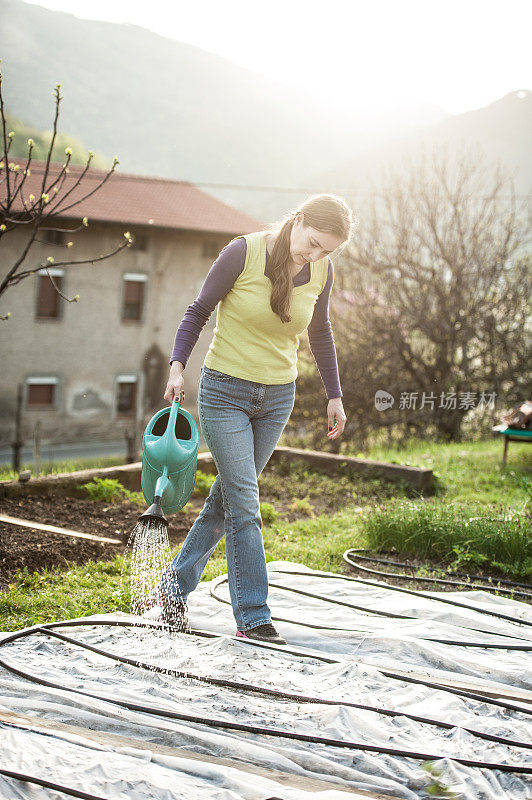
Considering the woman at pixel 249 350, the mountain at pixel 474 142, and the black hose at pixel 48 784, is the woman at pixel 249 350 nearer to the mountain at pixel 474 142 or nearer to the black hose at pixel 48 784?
the black hose at pixel 48 784

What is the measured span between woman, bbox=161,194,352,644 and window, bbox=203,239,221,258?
842 inches

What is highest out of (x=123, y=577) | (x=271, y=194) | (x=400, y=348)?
(x=271, y=194)

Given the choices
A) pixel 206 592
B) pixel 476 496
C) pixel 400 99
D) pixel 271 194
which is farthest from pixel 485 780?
pixel 400 99

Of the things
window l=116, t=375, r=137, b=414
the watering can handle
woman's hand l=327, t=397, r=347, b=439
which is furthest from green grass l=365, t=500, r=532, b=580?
window l=116, t=375, r=137, b=414

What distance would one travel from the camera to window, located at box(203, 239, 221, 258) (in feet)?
78.3

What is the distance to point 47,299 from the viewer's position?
2281 cm

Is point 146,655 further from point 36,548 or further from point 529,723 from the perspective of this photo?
point 36,548

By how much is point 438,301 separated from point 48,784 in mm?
9568

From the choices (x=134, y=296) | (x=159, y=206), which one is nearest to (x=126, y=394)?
(x=134, y=296)

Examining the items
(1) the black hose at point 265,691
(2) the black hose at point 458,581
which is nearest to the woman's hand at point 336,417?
(2) the black hose at point 458,581

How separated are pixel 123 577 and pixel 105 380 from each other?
69.5 ft

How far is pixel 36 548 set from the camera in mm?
3969

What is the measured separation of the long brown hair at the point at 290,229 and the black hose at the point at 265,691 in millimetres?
1192

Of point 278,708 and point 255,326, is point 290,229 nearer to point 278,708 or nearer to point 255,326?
point 255,326
